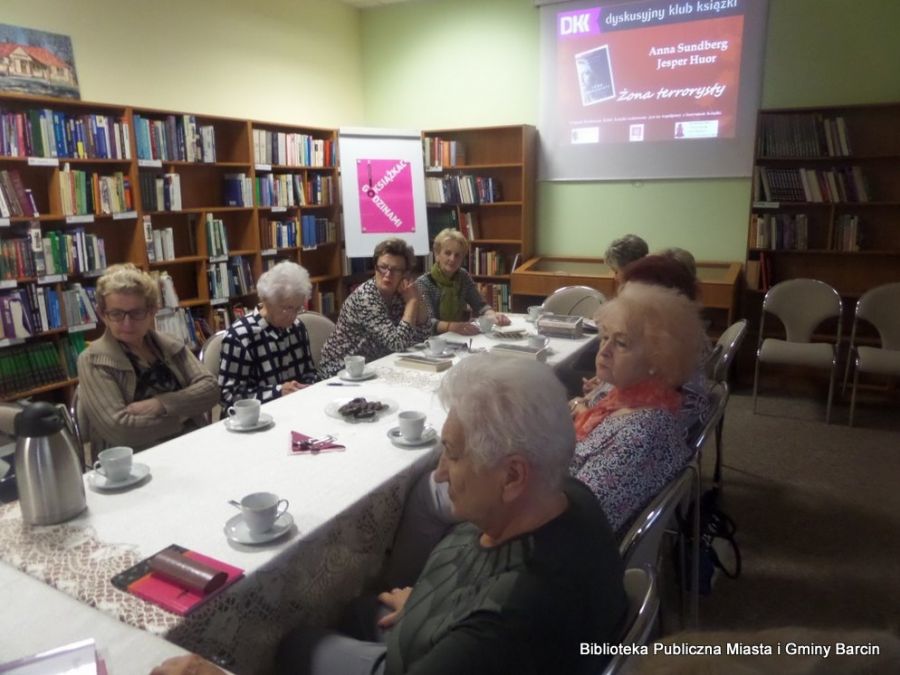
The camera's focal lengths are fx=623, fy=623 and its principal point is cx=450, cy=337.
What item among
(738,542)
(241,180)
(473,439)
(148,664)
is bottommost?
(738,542)

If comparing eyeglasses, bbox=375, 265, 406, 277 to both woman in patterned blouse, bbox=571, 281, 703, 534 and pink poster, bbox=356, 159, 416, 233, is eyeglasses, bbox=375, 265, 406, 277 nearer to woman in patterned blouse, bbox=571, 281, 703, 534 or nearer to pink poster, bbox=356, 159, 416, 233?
woman in patterned blouse, bbox=571, 281, 703, 534

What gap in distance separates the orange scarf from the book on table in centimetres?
88

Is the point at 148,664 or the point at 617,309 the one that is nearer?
the point at 148,664

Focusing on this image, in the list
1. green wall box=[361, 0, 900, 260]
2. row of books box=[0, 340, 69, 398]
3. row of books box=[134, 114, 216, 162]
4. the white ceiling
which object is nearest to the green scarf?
row of books box=[134, 114, 216, 162]

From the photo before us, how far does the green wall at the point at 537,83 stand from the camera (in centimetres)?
436

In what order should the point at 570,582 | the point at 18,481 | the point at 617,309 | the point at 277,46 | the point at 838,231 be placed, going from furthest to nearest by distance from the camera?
1. the point at 277,46
2. the point at 838,231
3. the point at 617,309
4. the point at 18,481
5. the point at 570,582

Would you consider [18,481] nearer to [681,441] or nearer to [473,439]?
[473,439]

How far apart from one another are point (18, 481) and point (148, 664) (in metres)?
0.60

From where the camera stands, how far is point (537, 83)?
542 cm

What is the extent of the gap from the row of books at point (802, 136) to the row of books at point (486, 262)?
220cm

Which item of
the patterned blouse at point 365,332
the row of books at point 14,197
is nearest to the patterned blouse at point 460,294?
the patterned blouse at point 365,332

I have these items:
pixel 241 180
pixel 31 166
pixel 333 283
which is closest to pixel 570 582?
pixel 31 166

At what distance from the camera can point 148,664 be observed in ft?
3.05

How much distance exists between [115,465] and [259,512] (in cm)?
47
